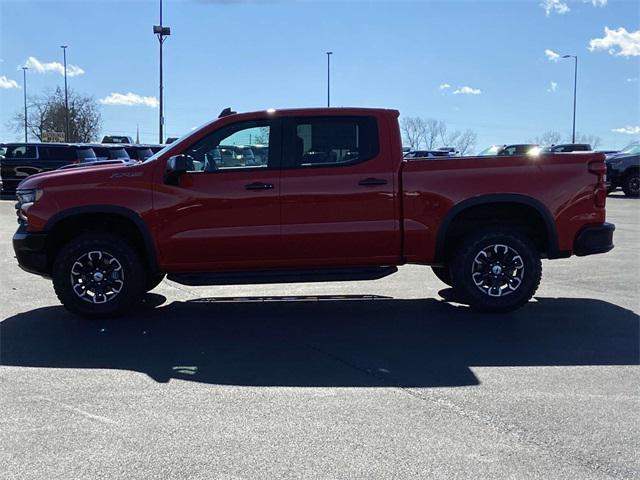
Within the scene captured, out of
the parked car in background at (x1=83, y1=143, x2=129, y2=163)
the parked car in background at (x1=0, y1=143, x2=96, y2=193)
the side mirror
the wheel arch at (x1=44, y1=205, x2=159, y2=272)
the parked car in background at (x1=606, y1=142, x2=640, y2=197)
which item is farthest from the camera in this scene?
the parked car in background at (x1=83, y1=143, x2=129, y2=163)

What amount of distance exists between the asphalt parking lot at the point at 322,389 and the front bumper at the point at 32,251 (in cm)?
55

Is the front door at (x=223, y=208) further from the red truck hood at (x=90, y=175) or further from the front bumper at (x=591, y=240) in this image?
the front bumper at (x=591, y=240)

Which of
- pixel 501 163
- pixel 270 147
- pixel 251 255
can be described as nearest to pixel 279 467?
pixel 251 255

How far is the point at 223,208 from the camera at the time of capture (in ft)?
20.5

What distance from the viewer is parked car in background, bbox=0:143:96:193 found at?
24328mm

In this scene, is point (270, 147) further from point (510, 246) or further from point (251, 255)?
point (510, 246)

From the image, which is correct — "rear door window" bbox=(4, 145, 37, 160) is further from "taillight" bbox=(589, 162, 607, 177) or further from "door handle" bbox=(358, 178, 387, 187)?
"taillight" bbox=(589, 162, 607, 177)

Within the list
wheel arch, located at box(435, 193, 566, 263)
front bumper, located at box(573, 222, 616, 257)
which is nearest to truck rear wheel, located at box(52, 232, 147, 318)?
wheel arch, located at box(435, 193, 566, 263)

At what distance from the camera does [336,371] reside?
4781 mm

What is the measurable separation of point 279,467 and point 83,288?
3.83 meters

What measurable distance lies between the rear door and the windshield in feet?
66.2

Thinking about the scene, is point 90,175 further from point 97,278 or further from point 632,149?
point 632,149

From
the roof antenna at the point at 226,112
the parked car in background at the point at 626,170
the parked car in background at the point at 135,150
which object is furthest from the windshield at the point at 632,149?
the roof antenna at the point at 226,112

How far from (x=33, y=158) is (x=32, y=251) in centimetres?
2009
